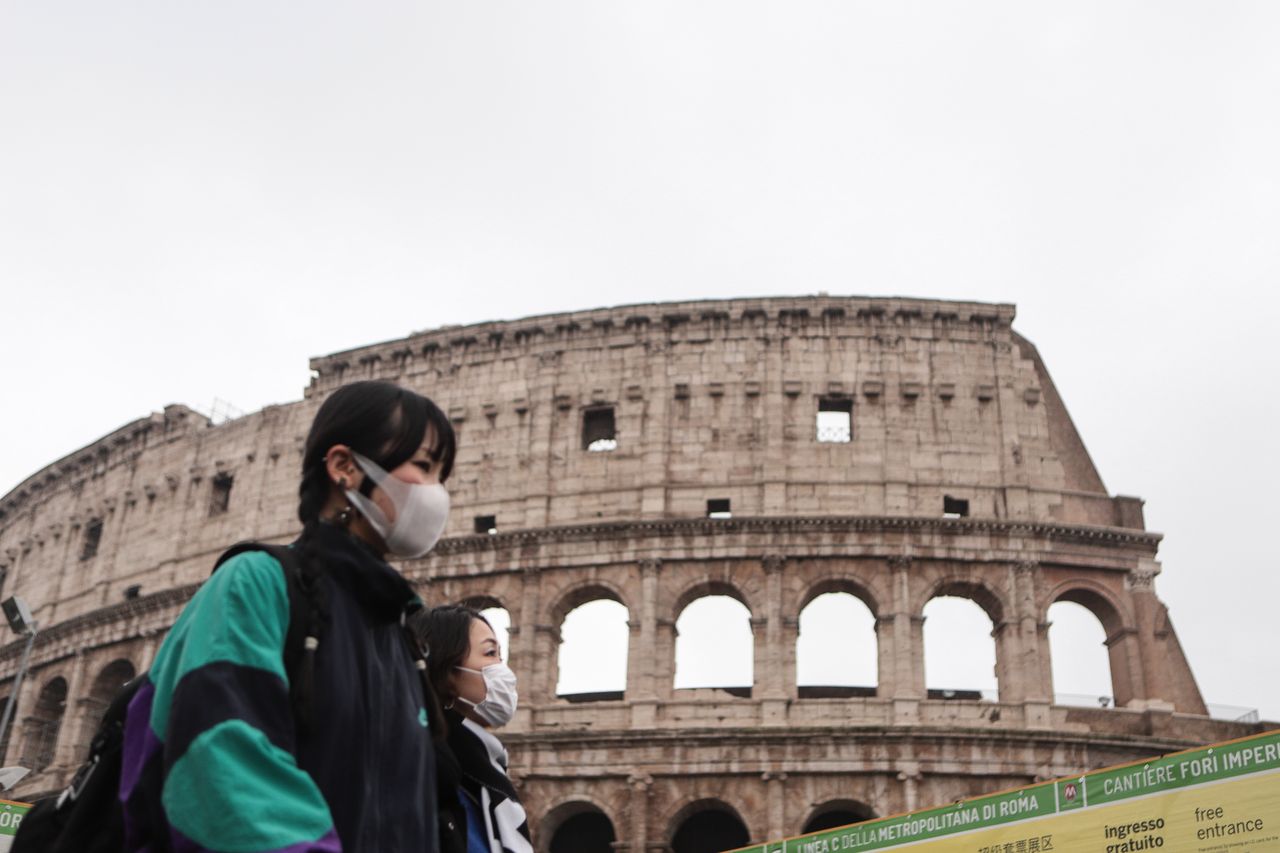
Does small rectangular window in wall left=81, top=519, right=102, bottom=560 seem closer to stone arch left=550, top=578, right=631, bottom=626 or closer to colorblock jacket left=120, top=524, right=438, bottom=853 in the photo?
stone arch left=550, top=578, right=631, bottom=626

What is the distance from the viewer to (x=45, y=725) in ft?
111

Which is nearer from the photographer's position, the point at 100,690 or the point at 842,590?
the point at 842,590

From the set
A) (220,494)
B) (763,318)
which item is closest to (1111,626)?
(763,318)

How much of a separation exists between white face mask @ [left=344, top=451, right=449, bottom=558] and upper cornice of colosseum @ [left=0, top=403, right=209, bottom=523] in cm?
3481

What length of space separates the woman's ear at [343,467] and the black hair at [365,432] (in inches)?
0.5

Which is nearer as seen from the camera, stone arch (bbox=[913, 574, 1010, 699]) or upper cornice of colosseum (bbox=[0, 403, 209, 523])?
stone arch (bbox=[913, 574, 1010, 699])

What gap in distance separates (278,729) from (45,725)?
3658 cm

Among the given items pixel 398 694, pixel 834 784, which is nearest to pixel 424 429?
pixel 398 694

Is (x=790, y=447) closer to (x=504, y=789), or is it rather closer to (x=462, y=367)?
(x=462, y=367)

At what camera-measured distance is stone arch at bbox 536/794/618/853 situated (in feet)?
82.2

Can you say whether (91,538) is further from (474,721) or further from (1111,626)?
(474,721)

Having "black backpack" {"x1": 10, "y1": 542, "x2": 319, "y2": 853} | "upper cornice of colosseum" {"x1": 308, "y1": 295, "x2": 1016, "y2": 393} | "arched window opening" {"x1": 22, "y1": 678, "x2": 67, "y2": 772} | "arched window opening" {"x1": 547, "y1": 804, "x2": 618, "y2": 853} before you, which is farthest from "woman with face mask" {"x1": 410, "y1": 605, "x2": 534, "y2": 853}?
"arched window opening" {"x1": 22, "y1": 678, "x2": 67, "y2": 772}

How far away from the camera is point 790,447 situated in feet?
92.0

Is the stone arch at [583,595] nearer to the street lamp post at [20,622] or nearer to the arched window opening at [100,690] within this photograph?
the street lamp post at [20,622]
